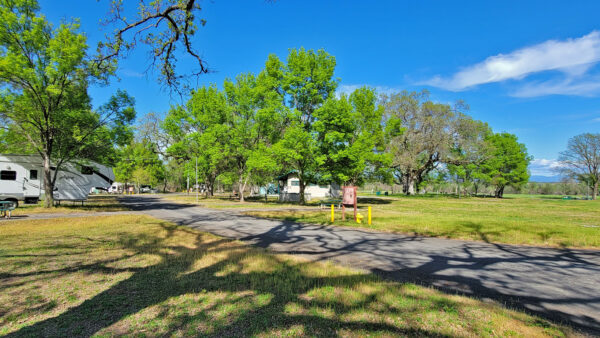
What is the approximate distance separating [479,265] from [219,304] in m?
6.58

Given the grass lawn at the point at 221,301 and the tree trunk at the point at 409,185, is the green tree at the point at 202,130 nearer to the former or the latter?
the grass lawn at the point at 221,301

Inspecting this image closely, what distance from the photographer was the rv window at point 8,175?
22.0 m

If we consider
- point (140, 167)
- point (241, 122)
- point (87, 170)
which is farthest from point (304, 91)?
point (140, 167)

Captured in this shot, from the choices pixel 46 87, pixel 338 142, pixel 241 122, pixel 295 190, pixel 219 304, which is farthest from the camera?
pixel 295 190

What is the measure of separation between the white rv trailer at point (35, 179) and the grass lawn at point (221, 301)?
2149cm

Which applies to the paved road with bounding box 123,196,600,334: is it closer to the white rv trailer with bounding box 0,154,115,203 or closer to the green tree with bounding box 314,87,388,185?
the green tree with bounding box 314,87,388,185

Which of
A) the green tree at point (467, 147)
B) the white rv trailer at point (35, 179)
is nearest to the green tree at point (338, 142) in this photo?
the white rv trailer at point (35, 179)

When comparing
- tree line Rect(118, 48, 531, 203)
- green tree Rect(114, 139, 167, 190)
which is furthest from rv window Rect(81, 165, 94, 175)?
green tree Rect(114, 139, 167, 190)

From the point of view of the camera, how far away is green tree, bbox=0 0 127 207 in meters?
18.6

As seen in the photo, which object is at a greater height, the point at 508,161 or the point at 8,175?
the point at 508,161

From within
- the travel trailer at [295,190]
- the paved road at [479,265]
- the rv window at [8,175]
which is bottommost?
the paved road at [479,265]

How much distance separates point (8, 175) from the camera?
22.2 m

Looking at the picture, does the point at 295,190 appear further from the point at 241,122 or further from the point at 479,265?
the point at 479,265

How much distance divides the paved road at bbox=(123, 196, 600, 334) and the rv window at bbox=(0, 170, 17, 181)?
22432 millimetres
